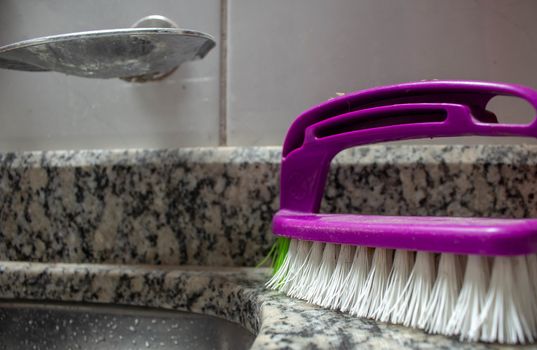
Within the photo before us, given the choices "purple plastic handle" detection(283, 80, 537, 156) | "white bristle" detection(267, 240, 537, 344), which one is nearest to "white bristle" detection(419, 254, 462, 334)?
"white bristle" detection(267, 240, 537, 344)

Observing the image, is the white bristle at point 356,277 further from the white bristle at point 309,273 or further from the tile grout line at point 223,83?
the tile grout line at point 223,83

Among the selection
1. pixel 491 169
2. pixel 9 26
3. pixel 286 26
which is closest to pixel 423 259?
pixel 491 169

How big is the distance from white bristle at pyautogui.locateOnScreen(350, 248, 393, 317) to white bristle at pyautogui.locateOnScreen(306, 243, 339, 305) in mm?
30

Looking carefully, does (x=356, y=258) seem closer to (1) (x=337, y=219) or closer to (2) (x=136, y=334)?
(1) (x=337, y=219)

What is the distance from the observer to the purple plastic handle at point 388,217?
0.25 metres

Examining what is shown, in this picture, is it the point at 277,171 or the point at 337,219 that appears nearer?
the point at 337,219

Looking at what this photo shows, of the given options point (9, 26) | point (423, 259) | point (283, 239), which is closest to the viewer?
point (423, 259)

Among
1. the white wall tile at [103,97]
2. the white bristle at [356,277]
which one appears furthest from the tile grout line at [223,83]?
the white bristle at [356,277]

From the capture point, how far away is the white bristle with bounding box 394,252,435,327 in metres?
0.27

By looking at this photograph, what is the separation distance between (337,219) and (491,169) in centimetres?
16

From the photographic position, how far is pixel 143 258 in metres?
0.46

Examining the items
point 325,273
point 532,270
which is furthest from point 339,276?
point 532,270

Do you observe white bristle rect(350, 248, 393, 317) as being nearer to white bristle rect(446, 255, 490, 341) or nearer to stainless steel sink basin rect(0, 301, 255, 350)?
white bristle rect(446, 255, 490, 341)

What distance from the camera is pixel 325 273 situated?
0.33m
